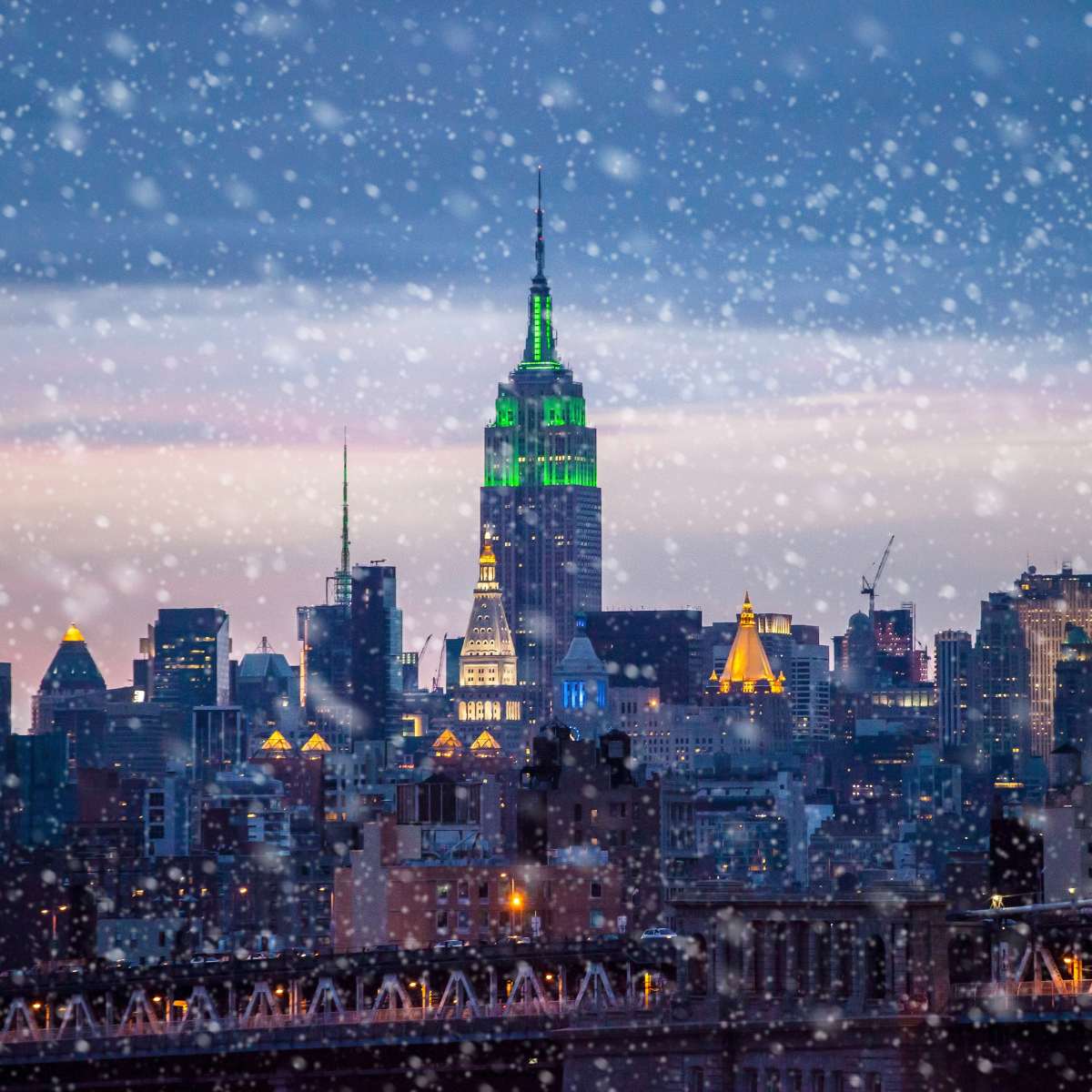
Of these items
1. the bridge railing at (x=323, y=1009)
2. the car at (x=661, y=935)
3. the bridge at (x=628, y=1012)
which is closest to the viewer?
the bridge at (x=628, y=1012)

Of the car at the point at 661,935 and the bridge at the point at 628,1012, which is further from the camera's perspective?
the car at the point at 661,935

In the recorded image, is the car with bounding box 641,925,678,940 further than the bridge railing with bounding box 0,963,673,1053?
Yes

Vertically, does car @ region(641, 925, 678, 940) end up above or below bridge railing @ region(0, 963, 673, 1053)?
above

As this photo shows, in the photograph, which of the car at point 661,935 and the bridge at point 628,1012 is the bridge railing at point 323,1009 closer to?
the bridge at point 628,1012

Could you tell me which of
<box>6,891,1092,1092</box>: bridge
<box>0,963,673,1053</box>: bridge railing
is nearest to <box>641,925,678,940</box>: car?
<box>6,891,1092,1092</box>: bridge

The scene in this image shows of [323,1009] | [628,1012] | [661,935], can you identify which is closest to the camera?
[628,1012]

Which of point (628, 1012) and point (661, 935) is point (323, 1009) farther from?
point (628, 1012)

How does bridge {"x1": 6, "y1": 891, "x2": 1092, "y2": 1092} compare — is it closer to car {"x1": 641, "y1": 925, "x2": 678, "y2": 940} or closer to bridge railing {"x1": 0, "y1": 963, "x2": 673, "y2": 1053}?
bridge railing {"x1": 0, "y1": 963, "x2": 673, "y2": 1053}

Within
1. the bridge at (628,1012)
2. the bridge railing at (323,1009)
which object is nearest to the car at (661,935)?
the bridge at (628,1012)

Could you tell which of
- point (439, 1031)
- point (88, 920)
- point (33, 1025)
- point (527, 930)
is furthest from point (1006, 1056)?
point (88, 920)

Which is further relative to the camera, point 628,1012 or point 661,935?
point 661,935

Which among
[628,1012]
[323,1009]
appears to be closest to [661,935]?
[323,1009]

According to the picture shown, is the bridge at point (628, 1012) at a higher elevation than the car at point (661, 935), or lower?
lower
